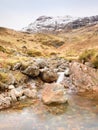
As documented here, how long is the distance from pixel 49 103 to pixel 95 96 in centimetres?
669

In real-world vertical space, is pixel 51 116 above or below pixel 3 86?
below

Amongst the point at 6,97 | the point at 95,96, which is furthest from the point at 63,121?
the point at 95,96

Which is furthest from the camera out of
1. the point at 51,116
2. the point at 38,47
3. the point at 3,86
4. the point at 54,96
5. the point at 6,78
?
the point at 38,47

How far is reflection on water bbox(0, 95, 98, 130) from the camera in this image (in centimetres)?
1939

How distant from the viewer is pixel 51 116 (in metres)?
21.8

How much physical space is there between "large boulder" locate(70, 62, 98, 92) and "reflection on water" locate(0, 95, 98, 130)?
5.87 meters

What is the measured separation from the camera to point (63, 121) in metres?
20.5

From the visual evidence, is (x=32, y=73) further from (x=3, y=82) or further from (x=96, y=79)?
(x=96, y=79)

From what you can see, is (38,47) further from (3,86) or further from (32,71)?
(3,86)

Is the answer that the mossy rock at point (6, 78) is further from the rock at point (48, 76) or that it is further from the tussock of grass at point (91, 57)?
the tussock of grass at point (91, 57)

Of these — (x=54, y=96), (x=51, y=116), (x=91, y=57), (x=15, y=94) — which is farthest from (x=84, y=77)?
(x=51, y=116)

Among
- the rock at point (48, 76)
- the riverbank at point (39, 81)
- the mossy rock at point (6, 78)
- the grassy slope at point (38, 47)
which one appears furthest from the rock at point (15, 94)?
the grassy slope at point (38, 47)

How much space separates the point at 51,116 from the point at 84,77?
13.2 meters

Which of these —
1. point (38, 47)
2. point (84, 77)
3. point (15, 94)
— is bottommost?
point (15, 94)
